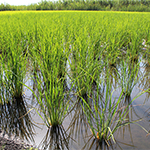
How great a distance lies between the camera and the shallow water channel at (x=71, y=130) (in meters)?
1.50

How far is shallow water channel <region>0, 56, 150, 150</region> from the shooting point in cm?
150

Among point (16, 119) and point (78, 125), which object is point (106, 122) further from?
point (16, 119)

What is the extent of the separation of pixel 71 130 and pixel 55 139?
0.20 metres

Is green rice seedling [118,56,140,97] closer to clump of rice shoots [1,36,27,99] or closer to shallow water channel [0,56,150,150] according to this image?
shallow water channel [0,56,150,150]

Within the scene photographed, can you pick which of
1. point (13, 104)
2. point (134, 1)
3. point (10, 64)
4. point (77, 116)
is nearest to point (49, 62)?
point (10, 64)

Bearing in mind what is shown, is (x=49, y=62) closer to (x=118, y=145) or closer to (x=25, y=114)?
(x=25, y=114)

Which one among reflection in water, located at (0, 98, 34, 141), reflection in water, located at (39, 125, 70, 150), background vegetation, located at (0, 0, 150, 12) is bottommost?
reflection in water, located at (39, 125, 70, 150)

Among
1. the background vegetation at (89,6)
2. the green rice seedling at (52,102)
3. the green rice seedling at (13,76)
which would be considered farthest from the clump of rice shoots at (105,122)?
the background vegetation at (89,6)

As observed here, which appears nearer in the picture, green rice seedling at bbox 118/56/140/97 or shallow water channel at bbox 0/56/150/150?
shallow water channel at bbox 0/56/150/150

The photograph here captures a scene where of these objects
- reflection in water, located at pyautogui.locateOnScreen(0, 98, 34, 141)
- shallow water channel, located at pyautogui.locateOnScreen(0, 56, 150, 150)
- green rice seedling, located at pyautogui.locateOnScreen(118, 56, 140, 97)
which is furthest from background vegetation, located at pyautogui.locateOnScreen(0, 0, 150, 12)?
reflection in water, located at pyautogui.locateOnScreen(0, 98, 34, 141)

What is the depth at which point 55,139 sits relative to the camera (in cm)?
156

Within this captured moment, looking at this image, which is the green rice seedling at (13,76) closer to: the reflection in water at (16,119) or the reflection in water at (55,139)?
the reflection in water at (16,119)

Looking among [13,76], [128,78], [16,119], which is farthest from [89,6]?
[16,119]

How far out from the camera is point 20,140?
151 centimetres
